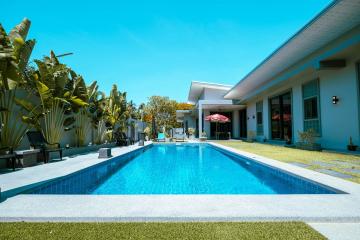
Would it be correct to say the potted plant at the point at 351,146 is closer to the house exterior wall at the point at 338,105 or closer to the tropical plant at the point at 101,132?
the house exterior wall at the point at 338,105

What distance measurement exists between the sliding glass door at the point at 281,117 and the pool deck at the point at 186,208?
478 inches

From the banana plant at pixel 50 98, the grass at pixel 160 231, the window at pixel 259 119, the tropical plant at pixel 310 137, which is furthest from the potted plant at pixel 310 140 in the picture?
the banana plant at pixel 50 98

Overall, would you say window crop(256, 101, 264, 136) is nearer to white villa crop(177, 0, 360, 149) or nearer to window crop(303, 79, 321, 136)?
white villa crop(177, 0, 360, 149)

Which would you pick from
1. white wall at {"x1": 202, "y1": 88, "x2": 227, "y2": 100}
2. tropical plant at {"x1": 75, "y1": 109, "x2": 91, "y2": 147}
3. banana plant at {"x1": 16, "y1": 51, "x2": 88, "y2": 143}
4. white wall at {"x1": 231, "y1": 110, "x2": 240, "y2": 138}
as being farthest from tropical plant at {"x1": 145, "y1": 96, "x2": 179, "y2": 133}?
banana plant at {"x1": 16, "y1": 51, "x2": 88, "y2": 143}

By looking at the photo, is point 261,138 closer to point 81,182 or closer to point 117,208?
point 81,182

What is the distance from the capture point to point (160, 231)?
267 centimetres

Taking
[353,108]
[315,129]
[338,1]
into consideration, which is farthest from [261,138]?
[338,1]

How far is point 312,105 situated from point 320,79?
1.52 metres

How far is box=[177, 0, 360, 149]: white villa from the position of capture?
8656mm

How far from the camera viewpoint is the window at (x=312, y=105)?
38.4ft

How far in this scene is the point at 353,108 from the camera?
932 cm

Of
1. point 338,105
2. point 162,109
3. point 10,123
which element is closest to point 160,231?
point 10,123

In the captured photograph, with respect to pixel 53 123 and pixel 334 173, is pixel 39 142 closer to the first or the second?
pixel 53 123

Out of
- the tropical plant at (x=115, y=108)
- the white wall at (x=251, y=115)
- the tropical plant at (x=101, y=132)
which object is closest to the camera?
the tropical plant at (x=101, y=132)
